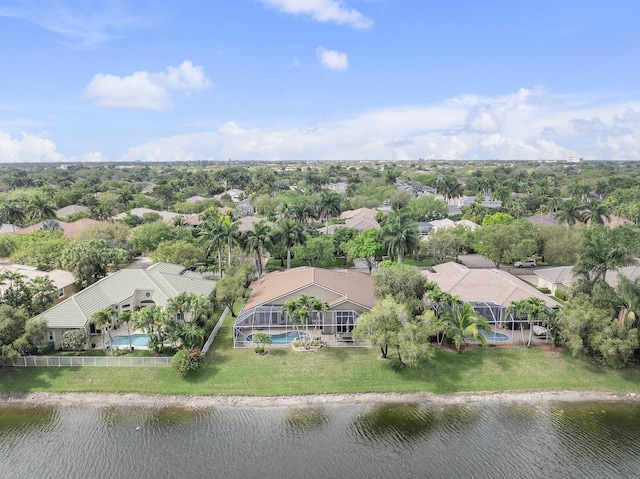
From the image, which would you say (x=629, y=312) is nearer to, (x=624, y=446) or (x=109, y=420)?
(x=624, y=446)

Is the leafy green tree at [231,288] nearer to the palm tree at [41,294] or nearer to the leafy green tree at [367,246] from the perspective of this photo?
the palm tree at [41,294]

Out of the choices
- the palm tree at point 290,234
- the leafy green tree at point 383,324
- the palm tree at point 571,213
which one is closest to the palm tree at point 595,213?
the palm tree at point 571,213

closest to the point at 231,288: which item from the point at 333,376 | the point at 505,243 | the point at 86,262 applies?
the point at 333,376

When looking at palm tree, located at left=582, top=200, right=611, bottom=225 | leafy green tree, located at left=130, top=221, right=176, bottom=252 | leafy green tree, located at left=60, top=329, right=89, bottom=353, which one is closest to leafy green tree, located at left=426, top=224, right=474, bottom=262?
palm tree, located at left=582, top=200, right=611, bottom=225

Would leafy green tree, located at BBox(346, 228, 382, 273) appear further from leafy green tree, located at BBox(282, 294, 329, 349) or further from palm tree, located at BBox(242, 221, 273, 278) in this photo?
leafy green tree, located at BBox(282, 294, 329, 349)

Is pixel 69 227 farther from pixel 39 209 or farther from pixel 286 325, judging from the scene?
pixel 286 325

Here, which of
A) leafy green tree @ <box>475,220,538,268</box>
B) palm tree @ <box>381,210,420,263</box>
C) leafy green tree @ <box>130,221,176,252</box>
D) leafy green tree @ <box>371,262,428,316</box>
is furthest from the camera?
leafy green tree @ <box>130,221,176,252</box>
